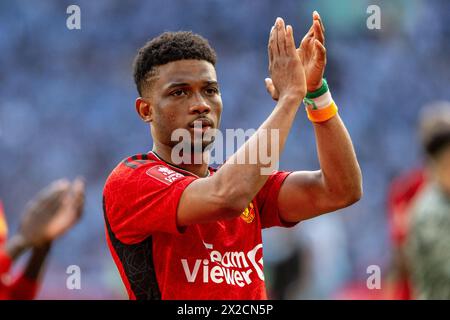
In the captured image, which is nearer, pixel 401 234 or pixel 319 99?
pixel 319 99

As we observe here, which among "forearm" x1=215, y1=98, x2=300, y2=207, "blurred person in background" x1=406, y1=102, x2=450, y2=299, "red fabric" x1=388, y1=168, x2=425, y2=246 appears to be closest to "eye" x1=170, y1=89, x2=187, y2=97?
"forearm" x1=215, y1=98, x2=300, y2=207

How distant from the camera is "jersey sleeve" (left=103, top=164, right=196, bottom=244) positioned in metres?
3.59

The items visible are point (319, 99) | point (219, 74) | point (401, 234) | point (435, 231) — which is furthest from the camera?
point (219, 74)

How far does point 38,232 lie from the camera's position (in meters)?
5.06

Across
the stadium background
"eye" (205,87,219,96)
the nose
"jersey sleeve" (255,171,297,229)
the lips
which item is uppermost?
the stadium background

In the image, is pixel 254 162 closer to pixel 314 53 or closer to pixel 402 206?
pixel 314 53

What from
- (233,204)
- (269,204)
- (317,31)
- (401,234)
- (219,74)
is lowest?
(233,204)

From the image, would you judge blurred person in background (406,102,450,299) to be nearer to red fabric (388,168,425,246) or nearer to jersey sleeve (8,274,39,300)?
red fabric (388,168,425,246)

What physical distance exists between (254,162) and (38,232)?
2.13m

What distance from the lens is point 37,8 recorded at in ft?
40.2

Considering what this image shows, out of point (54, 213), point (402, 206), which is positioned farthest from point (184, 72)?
point (402, 206)

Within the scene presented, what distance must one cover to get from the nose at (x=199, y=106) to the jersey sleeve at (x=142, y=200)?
31 centimetres

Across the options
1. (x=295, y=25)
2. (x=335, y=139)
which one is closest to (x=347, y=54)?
(x=295, y=25)

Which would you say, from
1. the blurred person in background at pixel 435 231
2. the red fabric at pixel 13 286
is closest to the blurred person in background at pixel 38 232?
the red fabric at pixel 13 286
